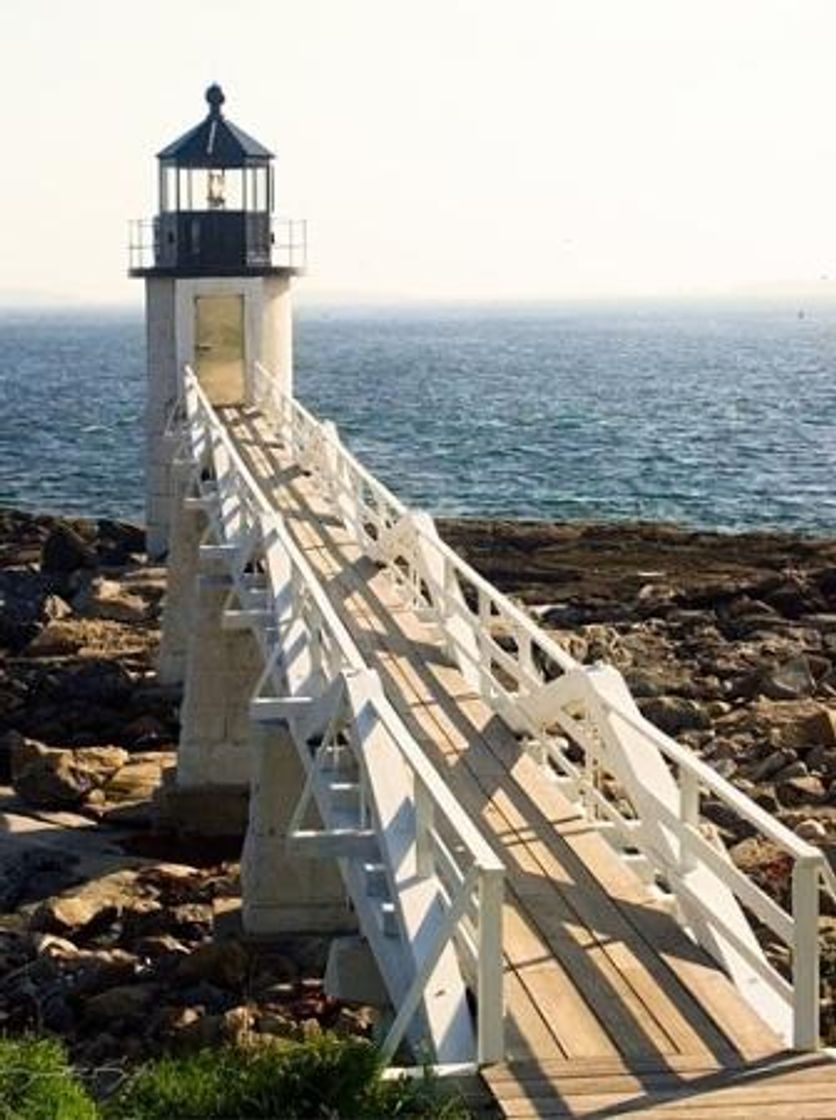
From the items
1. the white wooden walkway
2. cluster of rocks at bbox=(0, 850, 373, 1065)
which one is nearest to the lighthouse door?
cluster of rocks at bbox=(0, 850, 373, 1065)

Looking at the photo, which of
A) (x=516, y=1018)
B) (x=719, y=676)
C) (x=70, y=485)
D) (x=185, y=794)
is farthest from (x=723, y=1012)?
(x=70, y=485)

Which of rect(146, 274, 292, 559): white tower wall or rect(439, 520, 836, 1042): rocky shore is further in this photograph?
rect(146, 274, 292, 559): white tower wall

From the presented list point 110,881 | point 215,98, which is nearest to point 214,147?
point 215,98

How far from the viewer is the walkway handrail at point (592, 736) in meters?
7.73

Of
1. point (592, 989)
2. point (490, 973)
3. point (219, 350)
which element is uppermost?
point (219, 350)

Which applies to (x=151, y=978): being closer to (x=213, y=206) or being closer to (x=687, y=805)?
(x=687, y=805)

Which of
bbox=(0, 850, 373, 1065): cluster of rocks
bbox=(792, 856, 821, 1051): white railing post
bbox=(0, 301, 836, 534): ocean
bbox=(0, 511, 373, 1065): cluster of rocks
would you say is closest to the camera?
bbox=(792, 856, 821, 1051): white railing post

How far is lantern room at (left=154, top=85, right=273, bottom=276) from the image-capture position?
31.8 m

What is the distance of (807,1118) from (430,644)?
8.05m

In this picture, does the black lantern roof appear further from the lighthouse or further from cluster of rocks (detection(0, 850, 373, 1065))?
cluster of rocks (detection(0, 850, 373, 1065))

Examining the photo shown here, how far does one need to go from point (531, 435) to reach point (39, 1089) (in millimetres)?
58390

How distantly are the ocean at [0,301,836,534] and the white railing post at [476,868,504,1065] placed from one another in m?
34.8

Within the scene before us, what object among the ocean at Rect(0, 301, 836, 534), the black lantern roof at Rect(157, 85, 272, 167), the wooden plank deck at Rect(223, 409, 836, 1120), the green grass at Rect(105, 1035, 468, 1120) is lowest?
the ocean at Rect(0, 301, 836, 534)

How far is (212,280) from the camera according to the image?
31.9 meters
